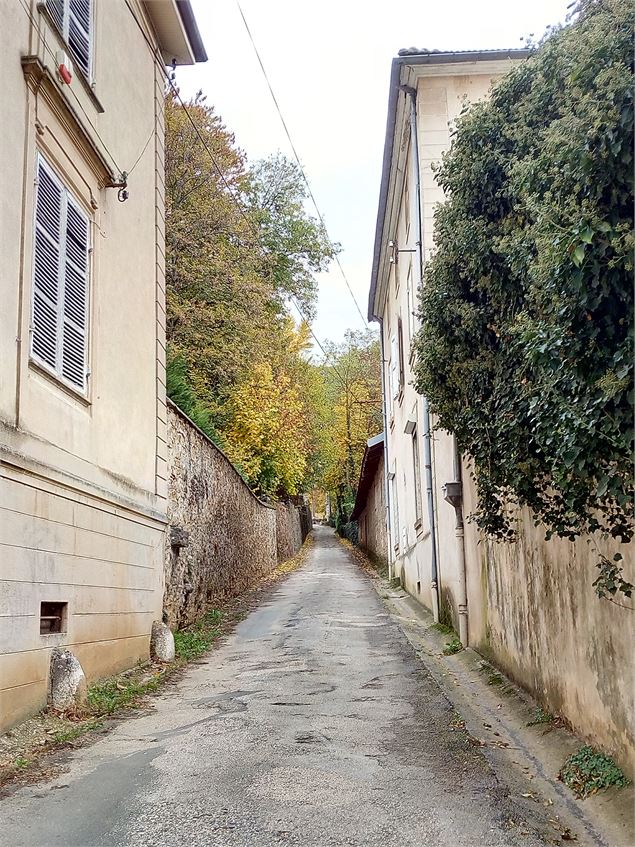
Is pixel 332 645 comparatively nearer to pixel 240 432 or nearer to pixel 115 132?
pixel 115 132

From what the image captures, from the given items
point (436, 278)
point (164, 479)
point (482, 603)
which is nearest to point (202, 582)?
point (164, 479)

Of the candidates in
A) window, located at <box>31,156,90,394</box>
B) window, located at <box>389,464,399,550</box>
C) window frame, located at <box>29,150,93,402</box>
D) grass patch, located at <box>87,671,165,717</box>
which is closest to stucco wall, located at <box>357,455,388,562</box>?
window, located at <box>389,464,399,550</box>

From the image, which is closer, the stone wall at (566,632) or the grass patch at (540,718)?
the stone wall at (566,632)

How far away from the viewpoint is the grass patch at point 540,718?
5.82 metres

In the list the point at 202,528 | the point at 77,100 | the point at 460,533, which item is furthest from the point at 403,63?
the point at 202,528

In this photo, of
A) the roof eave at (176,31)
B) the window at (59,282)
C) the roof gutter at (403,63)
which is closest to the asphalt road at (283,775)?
the window at (59,282)

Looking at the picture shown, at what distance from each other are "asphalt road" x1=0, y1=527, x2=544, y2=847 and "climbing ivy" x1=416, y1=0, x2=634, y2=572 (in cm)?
175

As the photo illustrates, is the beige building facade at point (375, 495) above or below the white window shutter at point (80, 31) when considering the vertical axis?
below

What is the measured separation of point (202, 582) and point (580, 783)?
1035cm

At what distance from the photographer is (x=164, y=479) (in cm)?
1070

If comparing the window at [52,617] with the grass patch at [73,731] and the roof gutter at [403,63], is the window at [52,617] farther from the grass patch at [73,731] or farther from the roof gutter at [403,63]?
the roof gutter at [403,63]

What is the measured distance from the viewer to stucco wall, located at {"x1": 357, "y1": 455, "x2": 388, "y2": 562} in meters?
25.5

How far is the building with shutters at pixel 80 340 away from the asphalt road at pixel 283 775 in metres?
1.16

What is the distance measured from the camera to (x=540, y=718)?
19.5 ft
